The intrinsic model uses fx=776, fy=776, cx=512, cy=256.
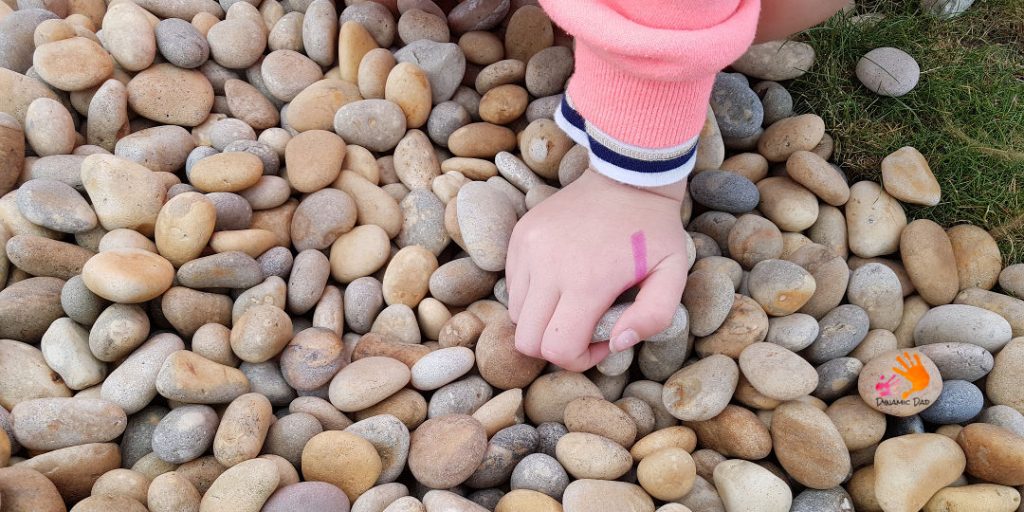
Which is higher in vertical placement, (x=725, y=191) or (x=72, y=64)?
(x=72, y=64)

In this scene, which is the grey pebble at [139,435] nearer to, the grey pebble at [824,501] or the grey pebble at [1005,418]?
the grey pebble at [824,501]

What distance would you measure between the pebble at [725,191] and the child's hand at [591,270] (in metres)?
0.17

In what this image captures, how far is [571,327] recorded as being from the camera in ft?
3.18

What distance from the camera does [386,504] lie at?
2.91 feet

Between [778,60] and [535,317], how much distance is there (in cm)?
71

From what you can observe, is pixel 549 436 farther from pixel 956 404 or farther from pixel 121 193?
pixel 121 193

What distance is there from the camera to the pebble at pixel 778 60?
53.6 inches

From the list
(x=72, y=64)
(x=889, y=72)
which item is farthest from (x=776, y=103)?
(x=72, y=64)

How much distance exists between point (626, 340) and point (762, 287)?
0.85ft

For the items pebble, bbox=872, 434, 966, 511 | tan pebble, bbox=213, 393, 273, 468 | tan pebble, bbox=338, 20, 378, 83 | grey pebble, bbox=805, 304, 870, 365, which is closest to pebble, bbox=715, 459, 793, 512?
pebble, bbox=872, 434, 966, 511

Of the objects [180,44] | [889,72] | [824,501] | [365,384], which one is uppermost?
[180,44]

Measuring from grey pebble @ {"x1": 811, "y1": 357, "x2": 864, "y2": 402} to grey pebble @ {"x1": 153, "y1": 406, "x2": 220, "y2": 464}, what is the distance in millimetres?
774

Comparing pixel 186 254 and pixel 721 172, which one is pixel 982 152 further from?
pixel 186 254

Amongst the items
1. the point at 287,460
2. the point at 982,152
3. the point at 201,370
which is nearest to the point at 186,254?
the point at 201,370
